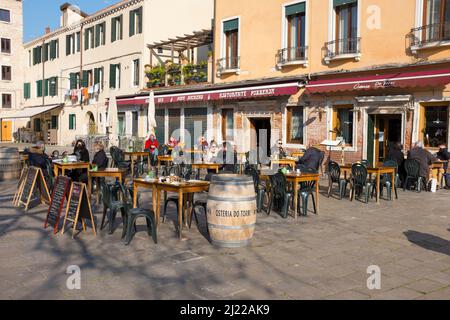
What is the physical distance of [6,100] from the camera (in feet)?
145

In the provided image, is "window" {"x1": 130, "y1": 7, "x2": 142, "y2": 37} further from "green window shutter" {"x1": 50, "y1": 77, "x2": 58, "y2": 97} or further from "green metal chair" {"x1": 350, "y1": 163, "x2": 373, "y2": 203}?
"green metal chair" {"x1": 350, "y1": 163, "x2": 373, "y2": 203}

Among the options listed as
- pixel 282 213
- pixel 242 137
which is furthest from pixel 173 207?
pixel 242 137

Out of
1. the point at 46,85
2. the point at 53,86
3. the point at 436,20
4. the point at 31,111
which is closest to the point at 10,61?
the point at 46,85

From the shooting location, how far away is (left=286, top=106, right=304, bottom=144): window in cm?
1755

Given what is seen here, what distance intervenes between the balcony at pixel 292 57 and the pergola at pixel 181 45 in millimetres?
5396

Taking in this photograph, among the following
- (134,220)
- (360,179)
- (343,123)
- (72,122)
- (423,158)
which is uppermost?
(72,122)

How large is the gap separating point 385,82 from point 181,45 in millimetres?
13640

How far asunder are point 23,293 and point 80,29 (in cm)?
3113

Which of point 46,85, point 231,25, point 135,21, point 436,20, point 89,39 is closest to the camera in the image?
point 436,20

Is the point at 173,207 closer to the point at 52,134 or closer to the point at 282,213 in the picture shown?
the point at 282,213

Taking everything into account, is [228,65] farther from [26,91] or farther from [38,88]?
[26,91]

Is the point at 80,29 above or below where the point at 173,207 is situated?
above

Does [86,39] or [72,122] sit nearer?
[86,39]
